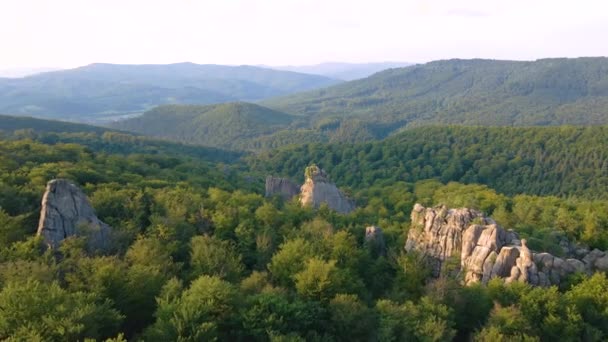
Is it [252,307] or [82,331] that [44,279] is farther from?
[252,307]

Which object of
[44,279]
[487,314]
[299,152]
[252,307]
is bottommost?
[299,152]

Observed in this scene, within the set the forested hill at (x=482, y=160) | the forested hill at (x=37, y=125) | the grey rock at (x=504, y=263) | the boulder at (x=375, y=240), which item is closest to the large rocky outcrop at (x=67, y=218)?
the boulder at (x=375, y=240)

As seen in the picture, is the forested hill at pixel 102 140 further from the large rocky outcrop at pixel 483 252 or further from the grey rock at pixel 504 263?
the grey rock at pixel 504 263

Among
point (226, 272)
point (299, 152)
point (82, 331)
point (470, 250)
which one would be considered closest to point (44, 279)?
point (82, 331)

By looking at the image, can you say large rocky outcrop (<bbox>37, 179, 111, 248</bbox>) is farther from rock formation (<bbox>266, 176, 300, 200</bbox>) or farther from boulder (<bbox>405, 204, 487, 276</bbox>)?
rock formation (<bbox>266, 176, 300, 200</bbox>)

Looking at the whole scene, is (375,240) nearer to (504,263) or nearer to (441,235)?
(441,235)

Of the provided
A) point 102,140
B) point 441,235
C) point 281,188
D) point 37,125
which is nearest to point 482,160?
point 281,188
